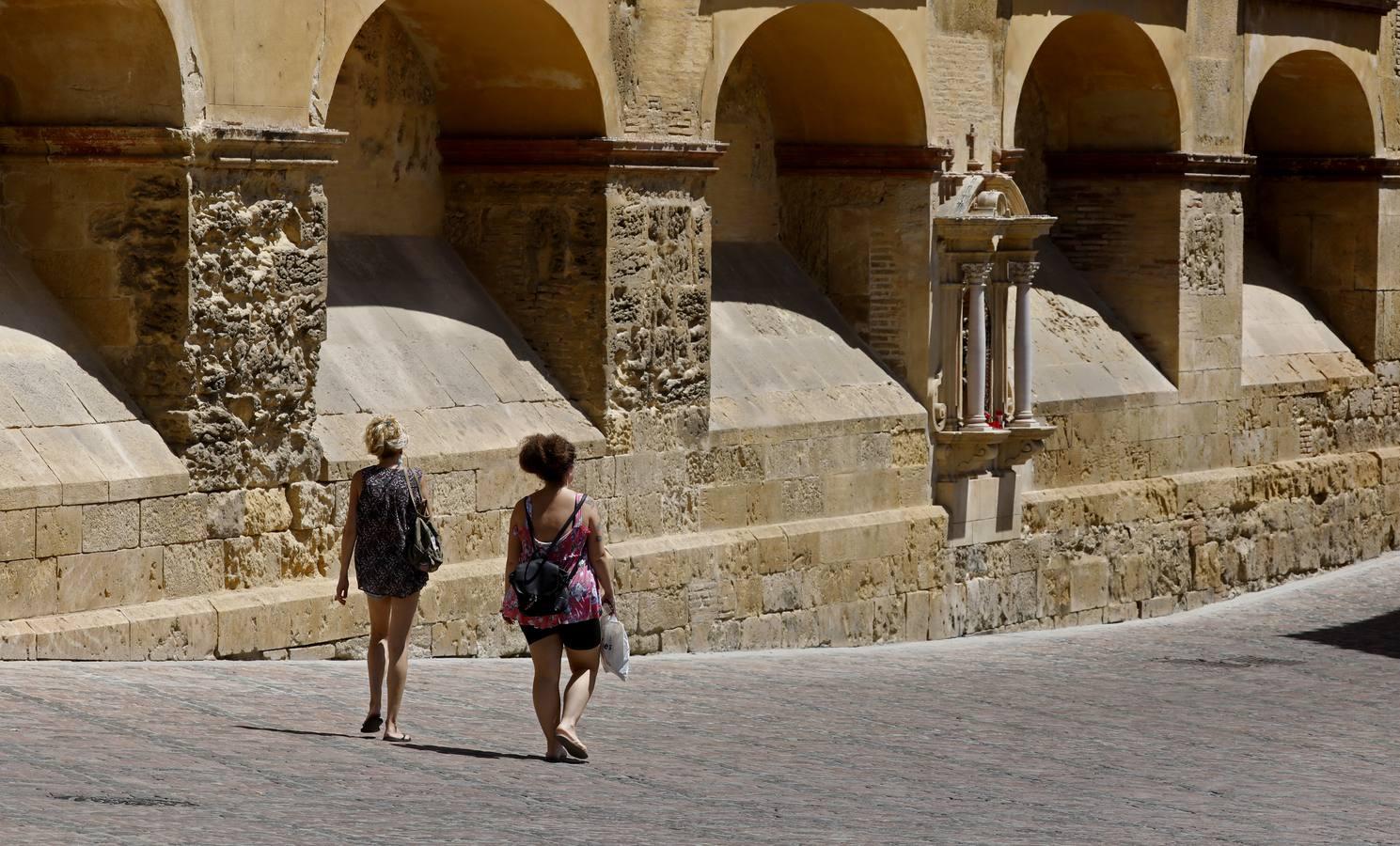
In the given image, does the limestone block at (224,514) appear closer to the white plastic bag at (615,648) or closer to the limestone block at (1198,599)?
the white plastic bag at (615,648)

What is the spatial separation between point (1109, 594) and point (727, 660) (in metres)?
6.55

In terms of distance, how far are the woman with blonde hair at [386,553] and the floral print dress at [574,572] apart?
45 centimetres

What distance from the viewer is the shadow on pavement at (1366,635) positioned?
1577 centimetres

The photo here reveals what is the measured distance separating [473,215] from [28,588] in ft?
16.1

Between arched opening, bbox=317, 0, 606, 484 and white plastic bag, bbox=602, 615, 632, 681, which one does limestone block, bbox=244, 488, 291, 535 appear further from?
white plastic bag, bbox=602, 615, 632, 681

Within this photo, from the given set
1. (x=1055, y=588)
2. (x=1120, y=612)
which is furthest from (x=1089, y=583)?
(x=1120, y=612)

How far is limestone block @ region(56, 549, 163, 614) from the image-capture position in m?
11.0

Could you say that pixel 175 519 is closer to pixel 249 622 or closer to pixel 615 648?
pixel 249 622

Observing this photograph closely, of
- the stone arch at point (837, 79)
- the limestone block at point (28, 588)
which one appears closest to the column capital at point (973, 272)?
the stone arch at point (837, 79)

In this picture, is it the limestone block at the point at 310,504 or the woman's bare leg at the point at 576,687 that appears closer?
the woman's bare leg at the point at 576,687

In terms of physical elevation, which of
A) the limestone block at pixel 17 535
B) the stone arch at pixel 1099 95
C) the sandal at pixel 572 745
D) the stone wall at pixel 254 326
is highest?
the stone arch at pixel 1099 95

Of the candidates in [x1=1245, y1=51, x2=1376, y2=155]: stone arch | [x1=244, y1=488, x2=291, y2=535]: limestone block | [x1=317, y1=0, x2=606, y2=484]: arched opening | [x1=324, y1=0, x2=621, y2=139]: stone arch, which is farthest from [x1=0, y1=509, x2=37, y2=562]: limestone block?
[x1=1245, y1=51, x2=1376, y2=155]: stone arch

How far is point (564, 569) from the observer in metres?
8.92

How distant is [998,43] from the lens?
1773cm
